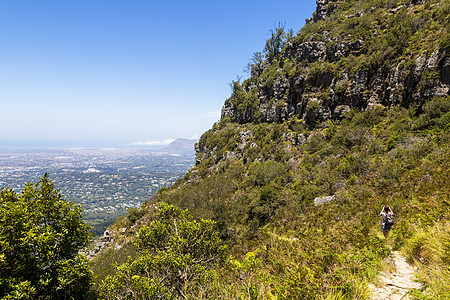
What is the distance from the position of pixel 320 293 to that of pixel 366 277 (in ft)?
4.06

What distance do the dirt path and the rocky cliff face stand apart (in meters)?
19.1

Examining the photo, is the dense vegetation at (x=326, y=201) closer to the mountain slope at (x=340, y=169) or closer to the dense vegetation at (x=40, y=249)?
the mountain slope at (x=340, y=169)

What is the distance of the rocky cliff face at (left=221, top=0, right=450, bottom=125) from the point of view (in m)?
17.4

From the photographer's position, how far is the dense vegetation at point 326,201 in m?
4.19

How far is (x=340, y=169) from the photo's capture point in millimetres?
16141

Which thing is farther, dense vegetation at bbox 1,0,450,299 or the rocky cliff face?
the rocky cliff face

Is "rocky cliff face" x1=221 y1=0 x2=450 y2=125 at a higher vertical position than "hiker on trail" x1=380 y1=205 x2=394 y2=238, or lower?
higher

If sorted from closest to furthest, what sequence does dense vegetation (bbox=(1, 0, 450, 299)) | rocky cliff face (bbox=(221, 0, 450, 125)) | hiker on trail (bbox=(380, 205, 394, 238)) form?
dense vegetation (bbox=(1, 0, 450, 299)) → hiker on trail (bbox=(380, 205, 394, 238)) → rocky cliff face (bbox=(221, 0, 450, 125))

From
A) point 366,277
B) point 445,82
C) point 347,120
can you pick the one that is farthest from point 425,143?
point 366,277

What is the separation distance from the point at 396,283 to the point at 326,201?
10.9 metres

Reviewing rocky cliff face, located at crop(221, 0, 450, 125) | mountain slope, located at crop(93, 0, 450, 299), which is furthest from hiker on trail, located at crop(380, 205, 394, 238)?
rocky cliff face, located at crop(221, 0, 450, 125)

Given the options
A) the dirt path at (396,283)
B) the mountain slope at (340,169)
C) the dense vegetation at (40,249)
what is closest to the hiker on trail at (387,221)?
the mountain slope at (340,169)

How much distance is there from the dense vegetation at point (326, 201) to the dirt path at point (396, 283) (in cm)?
22

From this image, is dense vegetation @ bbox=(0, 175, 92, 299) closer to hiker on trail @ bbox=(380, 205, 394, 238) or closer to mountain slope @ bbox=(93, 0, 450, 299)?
mountain slope @ bbox=(93, 0, 450, 299)
